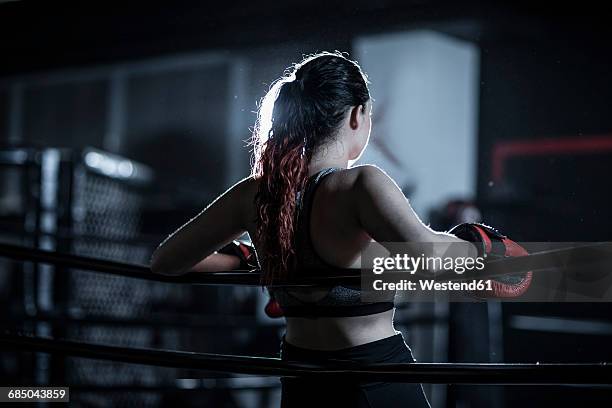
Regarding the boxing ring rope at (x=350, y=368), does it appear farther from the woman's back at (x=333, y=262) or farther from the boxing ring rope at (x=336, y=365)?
the woman's back at (x=333, y=262)

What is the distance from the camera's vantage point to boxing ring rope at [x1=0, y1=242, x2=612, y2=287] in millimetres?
1155

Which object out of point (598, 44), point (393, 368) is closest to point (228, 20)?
point (598, 44)

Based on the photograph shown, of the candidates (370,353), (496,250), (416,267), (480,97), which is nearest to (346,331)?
(370,353)

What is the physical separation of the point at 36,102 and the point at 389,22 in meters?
4.77

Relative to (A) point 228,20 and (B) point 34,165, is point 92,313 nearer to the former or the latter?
(B) point 34,165

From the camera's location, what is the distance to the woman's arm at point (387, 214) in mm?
1234

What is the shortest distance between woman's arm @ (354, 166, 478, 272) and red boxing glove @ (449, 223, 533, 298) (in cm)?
4

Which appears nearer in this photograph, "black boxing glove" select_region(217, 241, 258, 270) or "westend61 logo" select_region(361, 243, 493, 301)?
"westend61 logo" select_region(361, 243, 493, 301)

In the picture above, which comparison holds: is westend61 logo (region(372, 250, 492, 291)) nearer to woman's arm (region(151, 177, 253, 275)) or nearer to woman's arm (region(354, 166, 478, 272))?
woman's arm (region(354, 166, 478, 272))

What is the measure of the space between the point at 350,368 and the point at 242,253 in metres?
0.48

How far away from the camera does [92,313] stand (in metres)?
3.44

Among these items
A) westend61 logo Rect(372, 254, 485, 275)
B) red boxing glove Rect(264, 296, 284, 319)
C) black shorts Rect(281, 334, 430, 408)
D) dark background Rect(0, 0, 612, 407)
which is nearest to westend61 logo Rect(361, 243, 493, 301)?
westend61 logo Rect(372, 254, 485, 275)

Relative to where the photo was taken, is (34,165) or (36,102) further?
(36,102)

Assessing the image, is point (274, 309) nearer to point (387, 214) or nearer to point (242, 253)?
point (242, 253)
